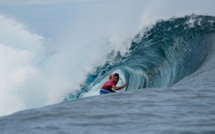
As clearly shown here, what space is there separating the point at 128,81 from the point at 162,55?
132 cm

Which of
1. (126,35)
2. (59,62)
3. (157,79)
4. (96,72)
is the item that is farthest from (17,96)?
(157,79)

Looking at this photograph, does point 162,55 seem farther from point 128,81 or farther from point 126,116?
point 126,116

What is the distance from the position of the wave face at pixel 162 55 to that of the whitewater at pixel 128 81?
0.03 meters

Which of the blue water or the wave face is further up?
the wave face

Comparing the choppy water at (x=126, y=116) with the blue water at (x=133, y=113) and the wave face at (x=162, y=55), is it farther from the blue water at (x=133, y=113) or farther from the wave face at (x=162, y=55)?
the wave face at (x=162, y=55)

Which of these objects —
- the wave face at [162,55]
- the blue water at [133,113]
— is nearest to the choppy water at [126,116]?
the blue water at [133,113]

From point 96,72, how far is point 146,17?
254cm

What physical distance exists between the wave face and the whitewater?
30 mm

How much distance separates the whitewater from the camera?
5035 millimetres

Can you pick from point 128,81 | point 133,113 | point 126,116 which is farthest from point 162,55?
point 126,116

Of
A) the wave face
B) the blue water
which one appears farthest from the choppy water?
the wave face

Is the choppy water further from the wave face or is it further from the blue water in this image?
the wave face

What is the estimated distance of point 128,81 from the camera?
48.8 ft

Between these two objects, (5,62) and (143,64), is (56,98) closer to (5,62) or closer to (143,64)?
(143,64)
